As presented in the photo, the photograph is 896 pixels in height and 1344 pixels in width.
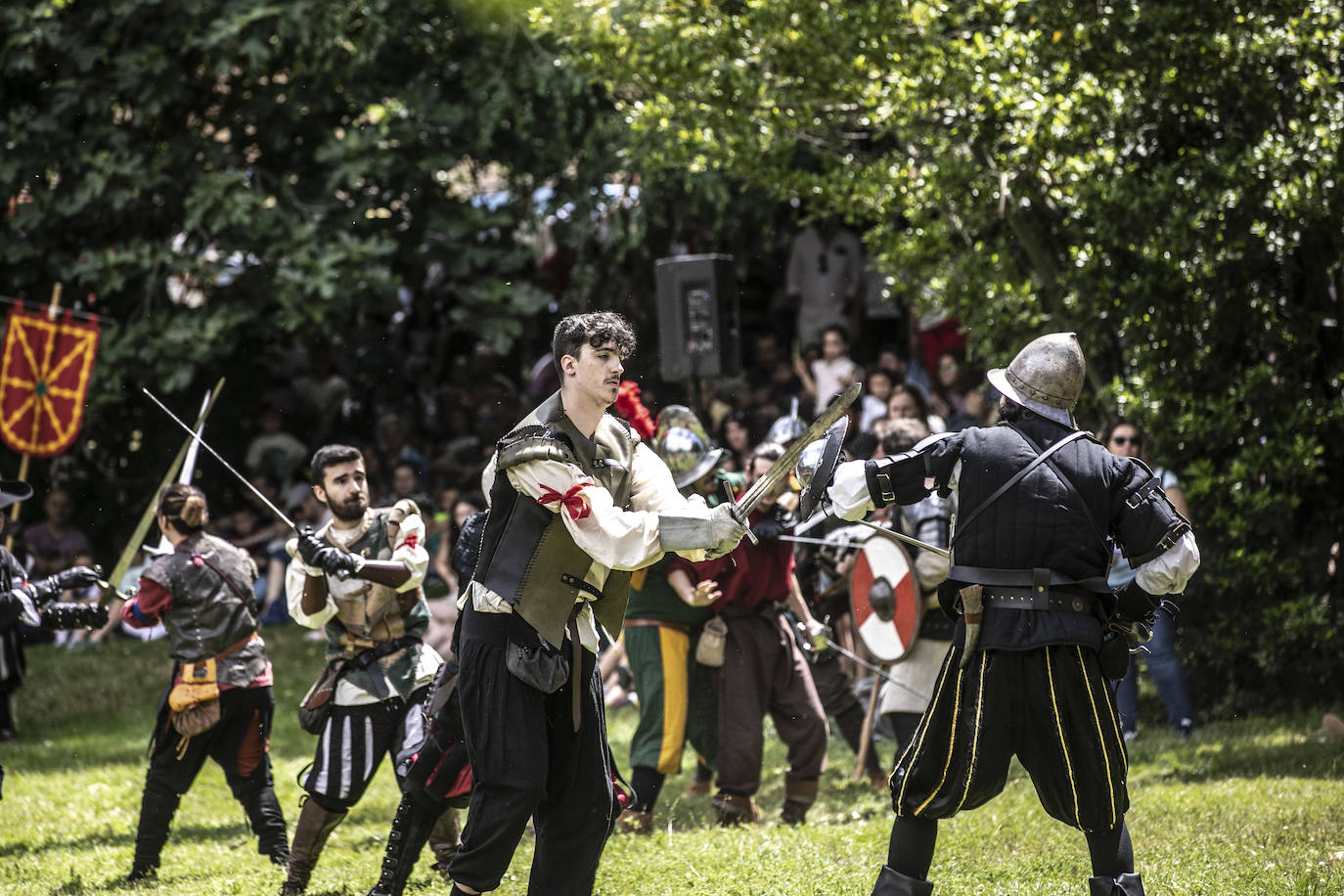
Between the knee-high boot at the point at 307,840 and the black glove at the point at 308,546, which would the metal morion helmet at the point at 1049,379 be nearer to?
the black glove at the point at 308,546

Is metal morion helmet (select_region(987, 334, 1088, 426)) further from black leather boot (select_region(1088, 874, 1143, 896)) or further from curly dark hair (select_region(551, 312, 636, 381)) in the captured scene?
black leather boot (select_region(1088, 874, 1143, 896))

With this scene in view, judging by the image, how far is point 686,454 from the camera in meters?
7.48

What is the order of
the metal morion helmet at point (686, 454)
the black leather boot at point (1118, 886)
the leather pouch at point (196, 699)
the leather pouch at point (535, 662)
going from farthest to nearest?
the metal morion helmet at point (686, 454) < the leather pouch at point (196, 699) < the black leather boot at point (1118, 886) < the leather pouch at point (535, 662)

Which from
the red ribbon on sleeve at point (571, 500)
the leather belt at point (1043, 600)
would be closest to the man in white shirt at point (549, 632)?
the red ribbon on sleeve at point (571, 500)

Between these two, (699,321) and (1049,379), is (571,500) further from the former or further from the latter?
(699,321)

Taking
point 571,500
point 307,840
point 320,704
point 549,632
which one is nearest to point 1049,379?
point 571,500

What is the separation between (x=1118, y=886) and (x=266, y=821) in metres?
3.69

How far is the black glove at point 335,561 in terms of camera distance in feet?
18.2

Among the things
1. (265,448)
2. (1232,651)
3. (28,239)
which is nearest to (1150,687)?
(1232,651)

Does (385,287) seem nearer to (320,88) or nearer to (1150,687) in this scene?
(320,88)

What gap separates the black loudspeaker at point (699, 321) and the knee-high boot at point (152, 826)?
4.51 m

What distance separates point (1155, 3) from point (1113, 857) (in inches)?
218

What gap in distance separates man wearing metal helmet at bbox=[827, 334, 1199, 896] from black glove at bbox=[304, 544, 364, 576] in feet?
6.28

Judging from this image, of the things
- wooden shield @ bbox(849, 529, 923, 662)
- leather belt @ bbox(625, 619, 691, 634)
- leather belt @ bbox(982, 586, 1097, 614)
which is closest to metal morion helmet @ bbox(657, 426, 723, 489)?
leather belt @ bbox(625, 619, 691, 634)
